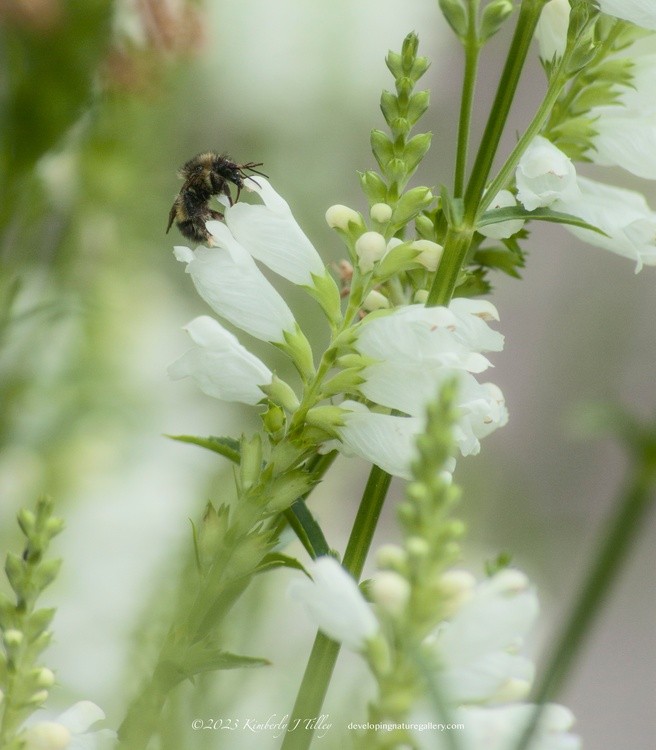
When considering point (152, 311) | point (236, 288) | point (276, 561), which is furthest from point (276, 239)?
point (152, 311)

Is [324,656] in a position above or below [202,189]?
below

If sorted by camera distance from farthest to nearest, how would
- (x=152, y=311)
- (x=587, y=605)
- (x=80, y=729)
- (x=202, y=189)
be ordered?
1. (x=152, y=311)
2. (x=202, y=189)
3. (x=80, y=729)
4. (x=587, y=605)

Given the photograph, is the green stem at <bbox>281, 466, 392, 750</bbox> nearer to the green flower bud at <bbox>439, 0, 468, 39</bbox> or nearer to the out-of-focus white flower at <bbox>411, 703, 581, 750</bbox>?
the out-of-focus white flower at <bbox>411, 703, 581, 750</bbox>

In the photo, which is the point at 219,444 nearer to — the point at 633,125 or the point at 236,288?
the point at 236,288

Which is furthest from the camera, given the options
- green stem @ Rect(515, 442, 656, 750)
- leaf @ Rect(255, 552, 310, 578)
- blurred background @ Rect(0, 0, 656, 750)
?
blurred background @ Rect(0, 0, 656, 750)

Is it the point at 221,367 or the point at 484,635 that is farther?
the point at 221,367

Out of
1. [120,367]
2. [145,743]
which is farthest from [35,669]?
[120,367]

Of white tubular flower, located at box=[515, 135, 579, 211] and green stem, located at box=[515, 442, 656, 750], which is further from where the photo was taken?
white tubular flower, located at box=[515, 135, 579, 211]

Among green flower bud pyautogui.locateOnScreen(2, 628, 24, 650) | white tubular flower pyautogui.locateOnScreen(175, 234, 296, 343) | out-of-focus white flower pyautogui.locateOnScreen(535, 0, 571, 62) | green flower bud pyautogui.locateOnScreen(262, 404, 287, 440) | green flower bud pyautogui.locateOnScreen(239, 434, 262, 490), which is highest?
out-of-focus white flower pyautogui.locateOnScreen(535, 0, 571, 62)

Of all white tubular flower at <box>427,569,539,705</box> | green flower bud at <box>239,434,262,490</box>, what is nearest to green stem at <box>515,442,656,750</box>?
white tubular flower at <box>427,569,539,705</box>
